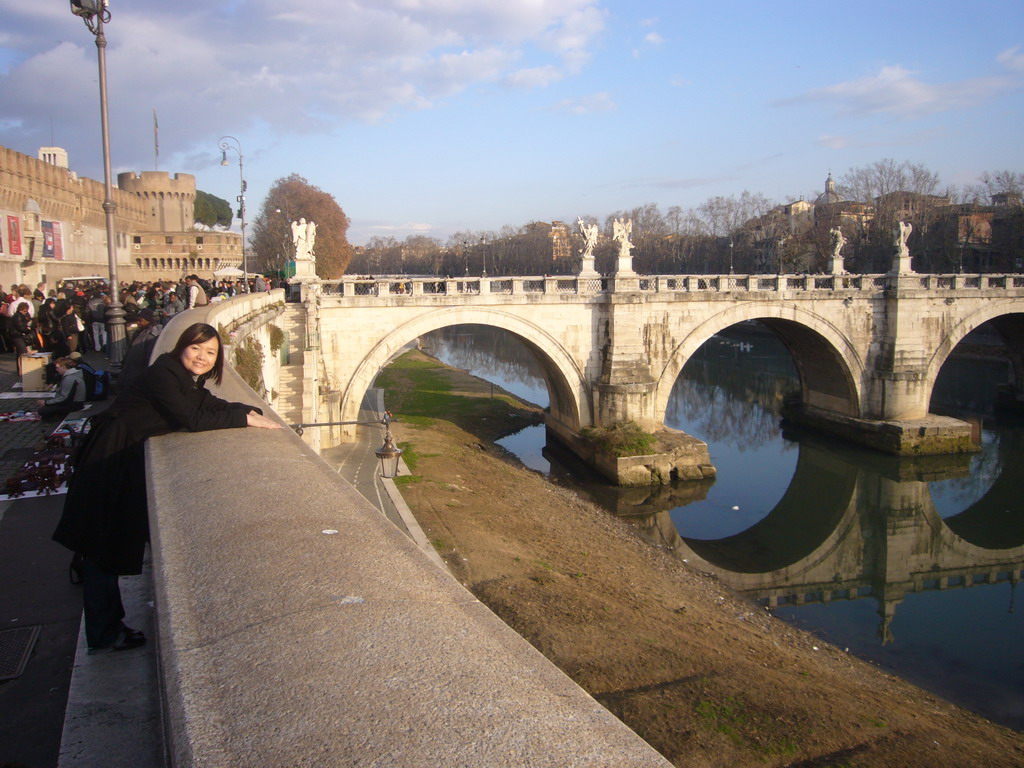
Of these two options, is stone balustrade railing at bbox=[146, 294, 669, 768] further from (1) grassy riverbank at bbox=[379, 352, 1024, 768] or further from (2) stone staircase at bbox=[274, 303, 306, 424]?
(2) stone staircase at bbox=[274, 303, 306, 424]

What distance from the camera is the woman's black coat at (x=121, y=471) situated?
298 cm

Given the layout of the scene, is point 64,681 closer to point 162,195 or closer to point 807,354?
point 807,354

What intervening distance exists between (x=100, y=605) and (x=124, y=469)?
2.30ft

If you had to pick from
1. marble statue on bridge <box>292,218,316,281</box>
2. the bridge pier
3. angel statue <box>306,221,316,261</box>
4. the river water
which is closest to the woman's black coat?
the river water

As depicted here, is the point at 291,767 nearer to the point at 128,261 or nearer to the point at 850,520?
the point at 850,520

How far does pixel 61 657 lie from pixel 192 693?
2815 millimetres

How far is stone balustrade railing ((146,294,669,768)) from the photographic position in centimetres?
143

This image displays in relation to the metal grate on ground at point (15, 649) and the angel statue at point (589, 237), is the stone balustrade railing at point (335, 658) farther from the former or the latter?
the angel statue at point (589, 237)

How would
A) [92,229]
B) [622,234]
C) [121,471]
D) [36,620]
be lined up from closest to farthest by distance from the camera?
1. [121,471]
2. [36,620]
3. [622,234]
4. [92,229]

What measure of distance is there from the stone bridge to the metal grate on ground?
A: 985 centimetres

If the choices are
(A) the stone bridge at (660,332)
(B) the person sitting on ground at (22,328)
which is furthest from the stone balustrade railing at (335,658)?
(A) the stone bridge at (660,332)

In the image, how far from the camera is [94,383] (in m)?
8.88

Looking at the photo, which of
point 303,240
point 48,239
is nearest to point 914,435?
point 303,240

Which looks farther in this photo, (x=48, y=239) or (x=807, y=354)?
(x=48, y=239)
